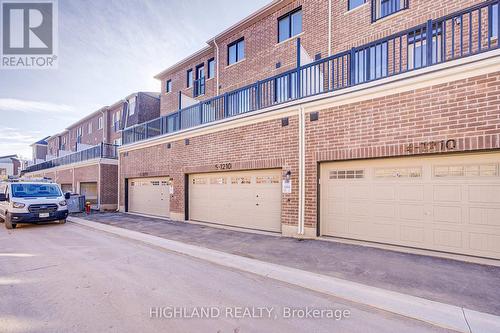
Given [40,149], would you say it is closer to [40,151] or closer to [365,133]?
[40,151]

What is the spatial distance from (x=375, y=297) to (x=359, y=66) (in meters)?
7.36

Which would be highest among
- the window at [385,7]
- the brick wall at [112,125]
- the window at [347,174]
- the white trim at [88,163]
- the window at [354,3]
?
the window at [354,3]

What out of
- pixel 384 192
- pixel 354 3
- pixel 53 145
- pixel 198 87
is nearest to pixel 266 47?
pixel 354 3

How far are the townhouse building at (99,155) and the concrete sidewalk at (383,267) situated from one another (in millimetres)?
14051

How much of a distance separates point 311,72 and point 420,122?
3.91 metres

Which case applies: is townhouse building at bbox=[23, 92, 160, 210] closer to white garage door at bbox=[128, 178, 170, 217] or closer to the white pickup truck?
white garage door at bbox=[128, 178, 170, 217]

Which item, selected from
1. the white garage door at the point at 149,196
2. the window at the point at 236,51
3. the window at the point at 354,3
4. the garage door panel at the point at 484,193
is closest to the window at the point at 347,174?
the garage door panel at the point at 484,193

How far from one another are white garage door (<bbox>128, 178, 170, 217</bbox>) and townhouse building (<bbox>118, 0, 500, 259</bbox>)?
120mm

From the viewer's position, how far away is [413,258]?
5.92m

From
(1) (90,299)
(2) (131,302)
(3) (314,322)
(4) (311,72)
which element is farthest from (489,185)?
(1) (90,299)

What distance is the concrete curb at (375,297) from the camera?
338 cm

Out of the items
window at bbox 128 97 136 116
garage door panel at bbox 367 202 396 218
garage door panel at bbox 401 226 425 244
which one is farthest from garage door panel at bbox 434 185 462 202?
window at bbox 128 97 136 116

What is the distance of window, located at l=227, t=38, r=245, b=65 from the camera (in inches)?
639

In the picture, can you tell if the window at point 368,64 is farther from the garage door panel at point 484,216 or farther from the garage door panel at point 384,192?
the garage door panel at point 484,216
